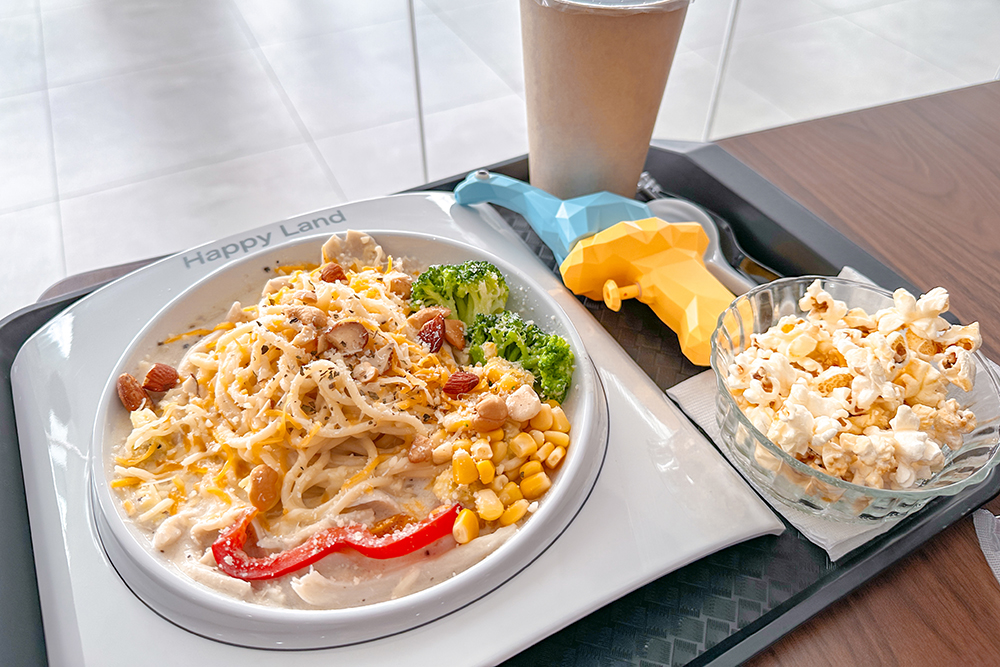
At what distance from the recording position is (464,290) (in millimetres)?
1146

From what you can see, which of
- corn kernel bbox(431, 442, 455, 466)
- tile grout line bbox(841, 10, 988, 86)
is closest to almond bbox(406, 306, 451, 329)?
corn kernel bbox(431, 442, 455, 466)

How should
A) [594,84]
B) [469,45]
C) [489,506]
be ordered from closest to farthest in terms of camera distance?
[489,506] < [594,84] < [469,45]

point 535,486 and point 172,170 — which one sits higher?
point 535,486

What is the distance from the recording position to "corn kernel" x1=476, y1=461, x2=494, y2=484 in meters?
0.92

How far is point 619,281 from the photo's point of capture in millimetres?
1211

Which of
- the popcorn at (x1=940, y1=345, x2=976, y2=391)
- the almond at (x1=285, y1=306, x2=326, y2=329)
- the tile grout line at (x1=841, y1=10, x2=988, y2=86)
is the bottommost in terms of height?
the tile grout line at (x1=841, y1=10, x2=988, y2=86)

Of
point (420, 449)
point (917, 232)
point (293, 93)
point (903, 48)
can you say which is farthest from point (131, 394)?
point (903, 48)

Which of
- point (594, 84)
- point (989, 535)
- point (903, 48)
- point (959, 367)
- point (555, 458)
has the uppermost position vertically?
point (594, 84)

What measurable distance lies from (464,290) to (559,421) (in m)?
0.29

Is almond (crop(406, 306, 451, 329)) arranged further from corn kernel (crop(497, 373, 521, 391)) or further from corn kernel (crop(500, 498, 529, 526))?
corn kernel (crop(500, 498, 529, 526))

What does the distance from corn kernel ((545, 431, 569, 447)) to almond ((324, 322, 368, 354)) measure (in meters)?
0.30

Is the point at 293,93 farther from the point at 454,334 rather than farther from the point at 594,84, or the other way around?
the point at 454,334

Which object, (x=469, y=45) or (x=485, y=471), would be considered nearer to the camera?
(x=485, y=471)

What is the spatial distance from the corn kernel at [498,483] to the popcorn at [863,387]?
1.08ft
